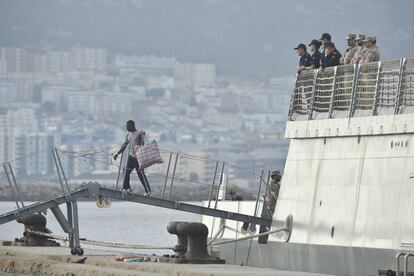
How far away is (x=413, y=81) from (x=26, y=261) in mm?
7437

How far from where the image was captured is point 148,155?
3088 centimetres

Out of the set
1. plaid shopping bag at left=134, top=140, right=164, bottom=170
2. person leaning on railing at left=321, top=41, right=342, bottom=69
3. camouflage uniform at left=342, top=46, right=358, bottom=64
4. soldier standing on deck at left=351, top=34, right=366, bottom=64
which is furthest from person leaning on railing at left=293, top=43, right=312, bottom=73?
plaid shopping bag at left=134, top=140, right=164, bottom=170

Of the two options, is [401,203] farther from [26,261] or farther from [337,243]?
[26,261]

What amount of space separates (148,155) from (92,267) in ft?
16.0

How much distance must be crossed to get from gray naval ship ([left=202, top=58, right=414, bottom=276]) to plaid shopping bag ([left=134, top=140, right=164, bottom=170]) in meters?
2.45

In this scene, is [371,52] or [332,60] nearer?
[371,52]

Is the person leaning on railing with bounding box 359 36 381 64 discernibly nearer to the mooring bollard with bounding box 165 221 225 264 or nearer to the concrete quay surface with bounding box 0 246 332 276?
the mooring bollard with bounding box 165 221 225 264

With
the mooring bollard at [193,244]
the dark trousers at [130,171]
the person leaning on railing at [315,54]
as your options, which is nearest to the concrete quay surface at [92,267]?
the mooring bollard at [193,244]

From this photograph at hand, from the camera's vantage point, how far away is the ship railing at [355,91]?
25438 mm

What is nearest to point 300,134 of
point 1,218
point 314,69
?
point 314,69

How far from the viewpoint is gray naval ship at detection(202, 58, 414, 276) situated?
24812 mm

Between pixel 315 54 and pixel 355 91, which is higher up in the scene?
pixel 315 54

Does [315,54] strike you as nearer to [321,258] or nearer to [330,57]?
[330,57]

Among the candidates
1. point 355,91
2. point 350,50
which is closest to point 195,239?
point 355,91
